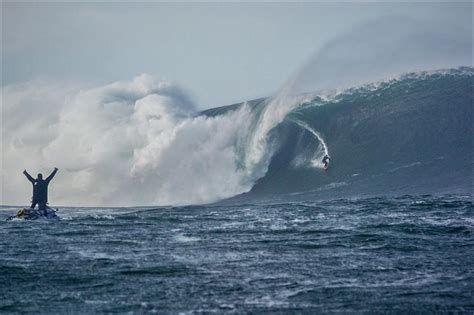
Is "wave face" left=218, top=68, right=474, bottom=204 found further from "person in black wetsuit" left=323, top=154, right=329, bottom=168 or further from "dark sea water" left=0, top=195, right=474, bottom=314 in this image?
→ "dark sea water" left=0, top=195, right=474, bottom=314

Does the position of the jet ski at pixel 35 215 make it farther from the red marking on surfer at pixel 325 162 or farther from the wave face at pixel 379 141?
the red marking on surfer at pixel 325 162

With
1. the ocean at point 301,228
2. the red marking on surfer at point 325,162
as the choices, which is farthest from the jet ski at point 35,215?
the red marking on surfer at point 325,162

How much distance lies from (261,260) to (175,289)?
3165 millimetres

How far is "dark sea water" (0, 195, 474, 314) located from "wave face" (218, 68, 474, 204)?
19.0 feet

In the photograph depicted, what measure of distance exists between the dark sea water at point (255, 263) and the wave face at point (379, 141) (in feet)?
19.0

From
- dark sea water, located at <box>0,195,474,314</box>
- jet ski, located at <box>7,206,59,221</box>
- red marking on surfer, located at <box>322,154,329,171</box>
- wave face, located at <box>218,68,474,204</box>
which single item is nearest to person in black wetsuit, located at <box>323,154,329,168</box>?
red marking on surfer, located at <box>322,154,329,171</box>

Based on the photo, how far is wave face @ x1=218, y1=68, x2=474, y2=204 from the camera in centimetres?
3022

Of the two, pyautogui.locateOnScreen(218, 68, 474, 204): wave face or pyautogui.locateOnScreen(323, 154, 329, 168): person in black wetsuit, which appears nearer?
pyautogui.locateOnScreen(218, 68, 474, 204): wave face

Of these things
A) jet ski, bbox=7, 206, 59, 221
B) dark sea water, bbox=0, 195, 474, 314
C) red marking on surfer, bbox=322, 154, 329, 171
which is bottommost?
dark sea water, bbox=0, 195, 474, 314

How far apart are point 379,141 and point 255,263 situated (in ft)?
66.9

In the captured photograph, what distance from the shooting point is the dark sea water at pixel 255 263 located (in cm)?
1214

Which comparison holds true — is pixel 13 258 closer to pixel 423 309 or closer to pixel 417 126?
pixel 423 309

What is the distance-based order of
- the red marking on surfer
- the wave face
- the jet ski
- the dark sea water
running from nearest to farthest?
the dark sea water
the jet ski
the wave face
the red marking on surfer

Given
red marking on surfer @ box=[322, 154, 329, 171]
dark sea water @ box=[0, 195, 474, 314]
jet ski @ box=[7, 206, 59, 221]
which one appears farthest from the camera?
red marking on surfer @ box=[322, 154, 329, 171]
